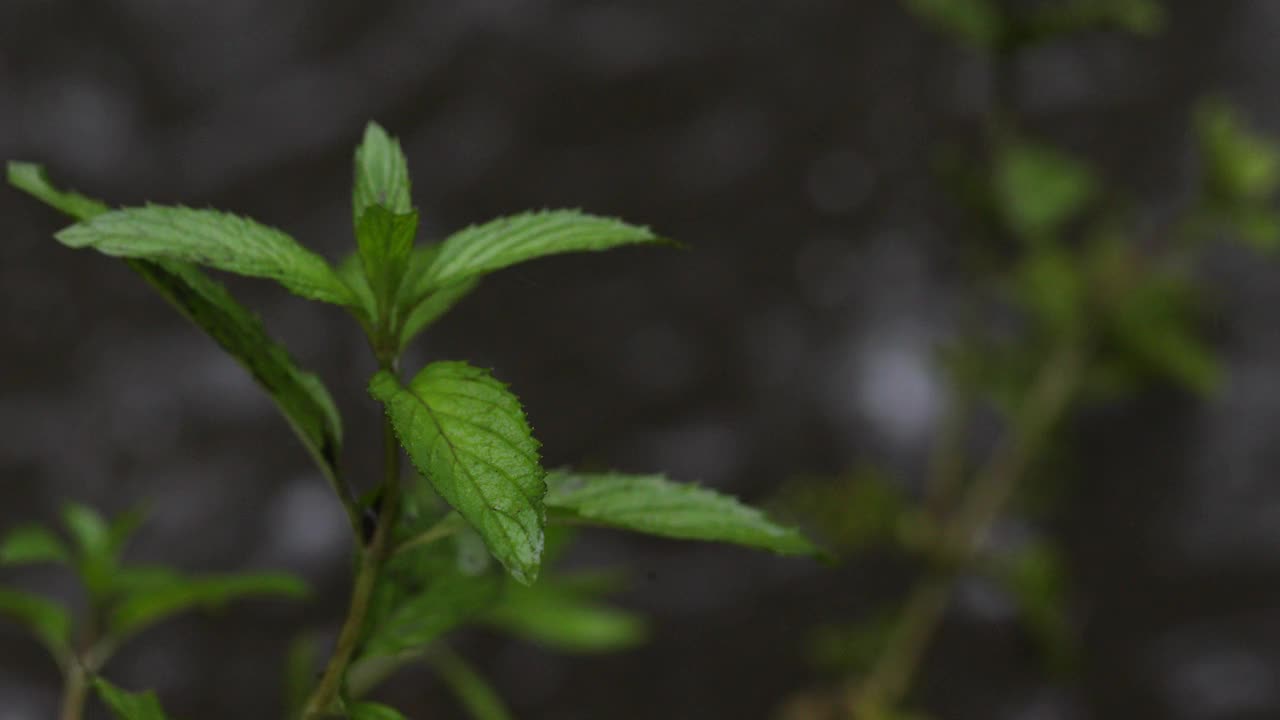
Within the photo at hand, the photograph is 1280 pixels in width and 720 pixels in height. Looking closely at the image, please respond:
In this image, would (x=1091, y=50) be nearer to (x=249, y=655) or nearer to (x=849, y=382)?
(x=849, y=382)

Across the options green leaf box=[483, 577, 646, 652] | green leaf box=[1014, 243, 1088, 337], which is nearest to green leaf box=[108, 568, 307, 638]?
green leaf box=[483, 577, 646, 652]

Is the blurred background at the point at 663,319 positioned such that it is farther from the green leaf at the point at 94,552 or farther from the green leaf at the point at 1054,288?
the green leaf at the point at 94,552

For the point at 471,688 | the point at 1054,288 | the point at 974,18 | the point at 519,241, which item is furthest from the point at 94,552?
the point at 1054,288

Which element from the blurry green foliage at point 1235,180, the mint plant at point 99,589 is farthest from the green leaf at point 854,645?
the mint plant at point 99,589

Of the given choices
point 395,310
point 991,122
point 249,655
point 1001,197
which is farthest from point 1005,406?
point 395,310

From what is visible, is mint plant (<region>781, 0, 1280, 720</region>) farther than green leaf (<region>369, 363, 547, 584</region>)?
Yes

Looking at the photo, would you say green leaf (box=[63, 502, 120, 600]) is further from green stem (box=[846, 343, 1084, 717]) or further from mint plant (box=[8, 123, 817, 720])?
green stem (box=[846, 343, 1084, 717])
